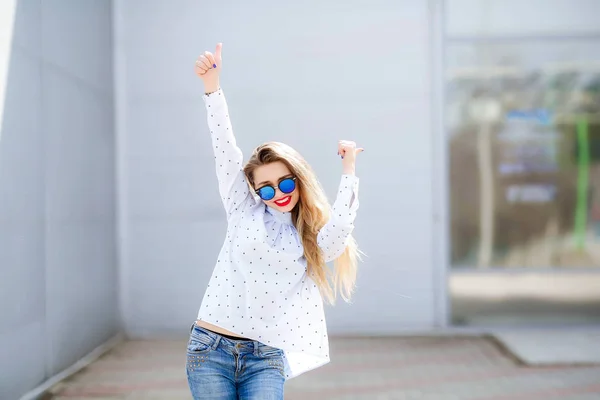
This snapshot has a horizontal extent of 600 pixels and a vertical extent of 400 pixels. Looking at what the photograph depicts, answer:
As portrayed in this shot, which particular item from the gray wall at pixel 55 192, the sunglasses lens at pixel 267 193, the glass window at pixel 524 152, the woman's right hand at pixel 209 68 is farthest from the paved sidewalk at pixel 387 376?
the woman's right hand at pixel 209 68

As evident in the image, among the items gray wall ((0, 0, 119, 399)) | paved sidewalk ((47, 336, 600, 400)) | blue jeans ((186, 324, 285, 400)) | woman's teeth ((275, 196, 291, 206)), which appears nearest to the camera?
blue jeans ((186, 324, 285, 400))

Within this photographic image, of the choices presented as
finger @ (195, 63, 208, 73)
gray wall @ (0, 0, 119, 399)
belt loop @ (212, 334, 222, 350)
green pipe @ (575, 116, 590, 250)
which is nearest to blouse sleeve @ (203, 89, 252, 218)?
finger @ (195, 63, 208, 73)

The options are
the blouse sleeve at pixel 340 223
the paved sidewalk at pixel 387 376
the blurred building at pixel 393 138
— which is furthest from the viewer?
the blurred building at pixel 393 138

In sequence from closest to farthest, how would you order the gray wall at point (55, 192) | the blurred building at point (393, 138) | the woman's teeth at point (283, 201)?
the woman's teeth at point (283, 201) → the gray wall at point (55, 192) → the blurred building at point (393, 138)

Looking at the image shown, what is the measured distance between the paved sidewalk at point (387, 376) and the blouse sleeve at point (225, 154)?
2.34 meters

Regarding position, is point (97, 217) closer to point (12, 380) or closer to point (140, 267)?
point (140, 267)

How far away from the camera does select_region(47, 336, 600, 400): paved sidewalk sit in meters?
4.59

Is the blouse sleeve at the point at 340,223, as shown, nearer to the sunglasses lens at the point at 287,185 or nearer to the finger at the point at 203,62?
the sunglasses lens at the point at 287,185

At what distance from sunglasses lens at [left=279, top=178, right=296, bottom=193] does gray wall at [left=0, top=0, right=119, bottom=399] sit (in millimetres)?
2286

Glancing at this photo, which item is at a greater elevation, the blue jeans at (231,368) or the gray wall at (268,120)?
the gray wall at (268,120)

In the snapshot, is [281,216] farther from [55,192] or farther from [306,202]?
[55,192]

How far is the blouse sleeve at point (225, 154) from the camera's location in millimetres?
2527

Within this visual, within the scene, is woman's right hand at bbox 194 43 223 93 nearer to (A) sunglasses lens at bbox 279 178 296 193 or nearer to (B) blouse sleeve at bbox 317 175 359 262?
(A) sunglasses lens at bbox 279 178 296 193

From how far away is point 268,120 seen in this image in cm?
654
